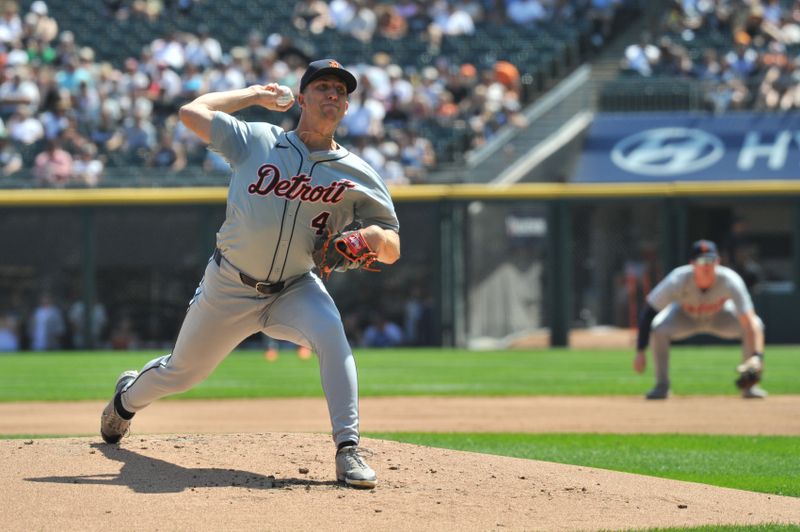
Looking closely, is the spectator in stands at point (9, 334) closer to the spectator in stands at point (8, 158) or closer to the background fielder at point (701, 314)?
the spectator in stands at point (8, 158)

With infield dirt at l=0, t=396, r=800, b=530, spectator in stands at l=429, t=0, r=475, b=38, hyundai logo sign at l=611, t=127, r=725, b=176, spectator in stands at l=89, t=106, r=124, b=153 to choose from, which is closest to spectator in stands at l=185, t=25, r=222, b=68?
spectator in stands at l=89, t=106, r=124, b=153

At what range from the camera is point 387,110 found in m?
21.0

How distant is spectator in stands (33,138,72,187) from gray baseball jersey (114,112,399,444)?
14.5 metres

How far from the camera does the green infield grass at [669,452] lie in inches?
267

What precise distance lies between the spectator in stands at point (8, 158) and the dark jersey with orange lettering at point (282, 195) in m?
14.8

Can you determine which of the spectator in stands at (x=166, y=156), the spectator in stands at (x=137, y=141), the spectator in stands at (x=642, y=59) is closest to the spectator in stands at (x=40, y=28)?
the spectator in stands at (x=137, y=141)

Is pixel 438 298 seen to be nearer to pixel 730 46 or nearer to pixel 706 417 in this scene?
pixel 730 46

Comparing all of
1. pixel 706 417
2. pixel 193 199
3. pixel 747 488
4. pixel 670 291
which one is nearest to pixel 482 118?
pixel 193 199

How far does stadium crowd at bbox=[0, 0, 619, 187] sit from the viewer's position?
20188mm

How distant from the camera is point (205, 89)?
21.3 metres

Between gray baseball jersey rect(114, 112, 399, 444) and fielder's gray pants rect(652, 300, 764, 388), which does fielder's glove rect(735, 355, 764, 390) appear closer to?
fielder's gray pants rect(652, 300, 764, 388)

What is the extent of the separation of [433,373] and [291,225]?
901 cm

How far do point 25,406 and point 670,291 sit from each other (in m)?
5.55

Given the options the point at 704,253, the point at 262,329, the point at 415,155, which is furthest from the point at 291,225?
the point at 415,155
